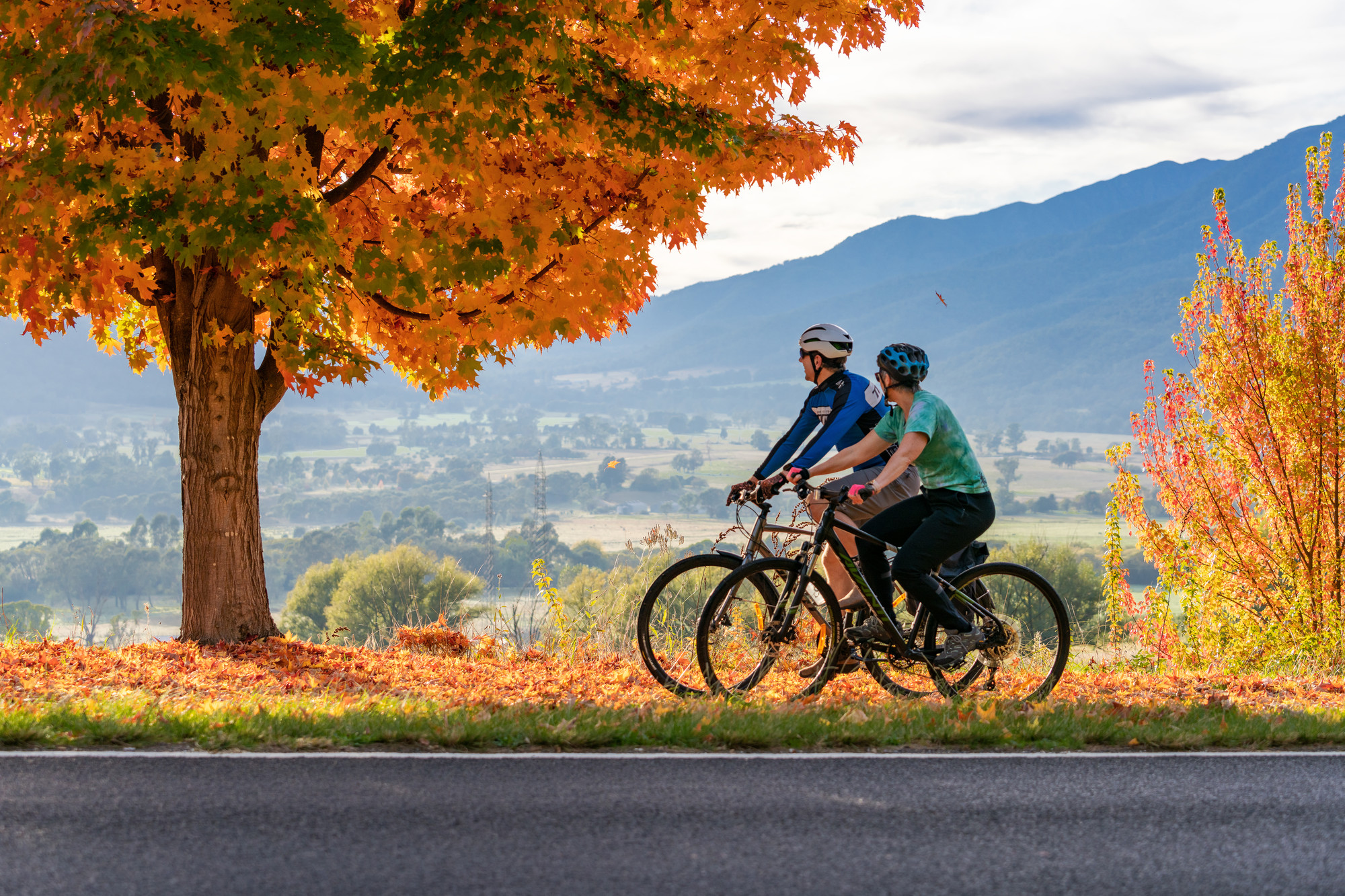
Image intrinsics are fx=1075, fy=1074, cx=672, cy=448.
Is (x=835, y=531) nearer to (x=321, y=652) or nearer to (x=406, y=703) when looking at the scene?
(x=406, y=703)

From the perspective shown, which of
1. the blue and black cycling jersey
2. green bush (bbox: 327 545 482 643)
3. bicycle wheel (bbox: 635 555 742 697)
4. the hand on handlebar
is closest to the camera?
the hand on handlebar

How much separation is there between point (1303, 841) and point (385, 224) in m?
7.70

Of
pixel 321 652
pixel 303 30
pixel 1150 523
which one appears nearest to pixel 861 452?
pixel 303 30

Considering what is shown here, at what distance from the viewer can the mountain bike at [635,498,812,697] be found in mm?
6305

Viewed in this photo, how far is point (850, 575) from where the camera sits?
646cm

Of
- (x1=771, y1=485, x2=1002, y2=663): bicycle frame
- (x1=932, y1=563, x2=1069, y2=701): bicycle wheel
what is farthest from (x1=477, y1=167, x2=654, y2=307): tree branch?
(x1=932, y1=563, x2=1069, y2=701): bicycle wheel

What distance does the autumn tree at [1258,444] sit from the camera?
1102 cm

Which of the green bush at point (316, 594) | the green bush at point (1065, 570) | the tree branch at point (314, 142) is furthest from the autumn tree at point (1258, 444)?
the green bush at point (316, 594)

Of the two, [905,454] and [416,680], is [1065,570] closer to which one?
[416,680]

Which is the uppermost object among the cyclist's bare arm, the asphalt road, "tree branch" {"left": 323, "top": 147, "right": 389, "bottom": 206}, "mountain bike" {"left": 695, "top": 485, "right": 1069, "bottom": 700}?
"tree branch" {"left": 323, "top": 147, "right": 389, "bottom": 206}

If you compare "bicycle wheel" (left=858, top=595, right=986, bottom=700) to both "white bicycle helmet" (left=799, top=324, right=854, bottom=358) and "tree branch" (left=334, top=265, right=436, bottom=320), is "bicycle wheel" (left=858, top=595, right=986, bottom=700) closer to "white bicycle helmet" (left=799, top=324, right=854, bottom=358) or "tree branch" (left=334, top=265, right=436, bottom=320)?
"white bicycle helmet" (left=799, top=324, right=854, bottom=358)

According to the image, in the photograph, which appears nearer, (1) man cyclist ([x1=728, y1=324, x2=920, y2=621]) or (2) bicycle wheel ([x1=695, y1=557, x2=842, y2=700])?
(2) bicycle wheel ([x1=695, y1=557, x2=842, y2=700])

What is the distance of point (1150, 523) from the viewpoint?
12.0 m

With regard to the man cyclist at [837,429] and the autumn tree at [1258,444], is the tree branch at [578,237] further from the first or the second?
the autumn tree at [1258,444]
